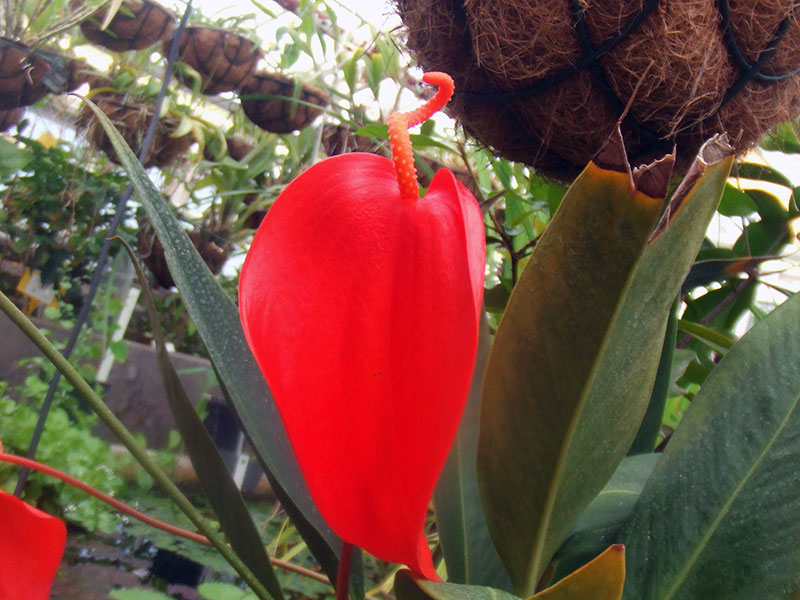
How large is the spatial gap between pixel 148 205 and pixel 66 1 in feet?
4.74

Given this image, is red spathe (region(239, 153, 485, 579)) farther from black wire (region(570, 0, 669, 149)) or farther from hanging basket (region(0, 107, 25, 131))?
hanging basket (region(0, 107, 25, 131))

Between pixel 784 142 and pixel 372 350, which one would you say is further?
pixel 784 142

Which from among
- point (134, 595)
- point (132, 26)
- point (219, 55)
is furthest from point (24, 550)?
point (132, 26)

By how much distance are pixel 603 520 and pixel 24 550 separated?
0.28m

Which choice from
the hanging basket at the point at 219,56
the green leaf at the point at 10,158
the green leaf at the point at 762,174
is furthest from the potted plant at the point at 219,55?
the green leaf at the point at 762,174

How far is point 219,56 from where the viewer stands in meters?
1.42

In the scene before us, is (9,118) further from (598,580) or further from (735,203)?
(598,580)

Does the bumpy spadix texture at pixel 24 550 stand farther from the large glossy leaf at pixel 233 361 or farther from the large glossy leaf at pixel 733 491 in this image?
the large glossy leaf at pixel 733 491

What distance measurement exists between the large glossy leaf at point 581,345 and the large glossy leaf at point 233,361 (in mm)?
101

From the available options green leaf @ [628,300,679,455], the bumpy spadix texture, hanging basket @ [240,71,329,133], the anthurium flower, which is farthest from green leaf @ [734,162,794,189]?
hanging basket @ [240,71,329,133]

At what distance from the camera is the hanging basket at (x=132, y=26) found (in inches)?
56.8

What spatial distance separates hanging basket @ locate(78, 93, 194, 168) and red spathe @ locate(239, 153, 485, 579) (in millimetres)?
1245

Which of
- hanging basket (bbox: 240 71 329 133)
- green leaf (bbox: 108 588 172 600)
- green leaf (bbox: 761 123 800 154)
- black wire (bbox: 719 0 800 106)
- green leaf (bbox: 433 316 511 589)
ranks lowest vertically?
green leaf (bbox: 108 588 172 600)

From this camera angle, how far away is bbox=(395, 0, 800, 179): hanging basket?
0.45m
